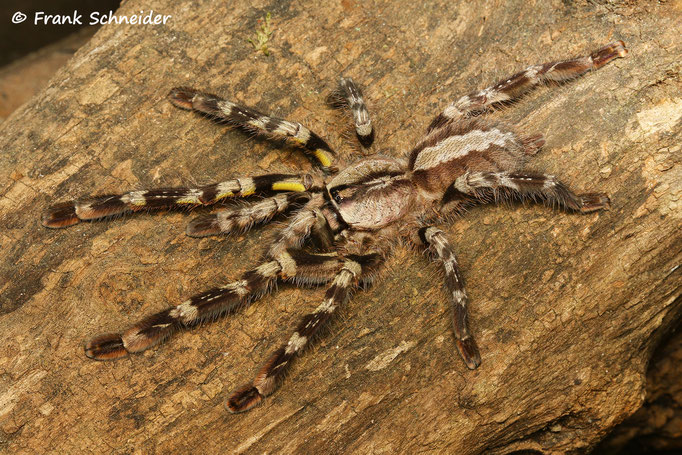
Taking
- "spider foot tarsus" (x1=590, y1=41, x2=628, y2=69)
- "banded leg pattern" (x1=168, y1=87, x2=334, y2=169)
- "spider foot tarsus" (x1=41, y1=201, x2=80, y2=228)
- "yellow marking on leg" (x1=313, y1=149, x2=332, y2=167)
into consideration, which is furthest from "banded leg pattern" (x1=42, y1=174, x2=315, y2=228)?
"spider foot tarsus" (x1=590, y1=41, x2=628, y2=69)

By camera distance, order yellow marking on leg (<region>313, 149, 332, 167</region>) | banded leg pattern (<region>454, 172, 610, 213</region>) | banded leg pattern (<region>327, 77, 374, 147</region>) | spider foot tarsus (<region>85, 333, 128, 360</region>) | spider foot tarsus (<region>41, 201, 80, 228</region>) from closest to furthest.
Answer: spider foot tarsus (<region>85, 333, 128, 360</region>) → banded leg pattern (<region>454, 172, 610, 213</region>) → spider foot tarsus (<region>41, 201, 80, 228</region>) → banded leg pattern (<region>327, 77, 374, 147</region>) → yellow marking on leg (<region>313, 149, 332, 167</region>)

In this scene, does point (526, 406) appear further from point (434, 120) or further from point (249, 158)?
point (249, 158)

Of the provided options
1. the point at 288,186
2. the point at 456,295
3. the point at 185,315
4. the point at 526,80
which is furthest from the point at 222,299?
the point at 526,80

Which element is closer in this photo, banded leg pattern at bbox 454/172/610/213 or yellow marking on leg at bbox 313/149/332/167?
banded leg pattern at bbox 454/172/610/213

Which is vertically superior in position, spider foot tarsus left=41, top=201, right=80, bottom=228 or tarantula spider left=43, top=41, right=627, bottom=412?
spider foot tarsus left=41, top=201, right=80, bottom=228

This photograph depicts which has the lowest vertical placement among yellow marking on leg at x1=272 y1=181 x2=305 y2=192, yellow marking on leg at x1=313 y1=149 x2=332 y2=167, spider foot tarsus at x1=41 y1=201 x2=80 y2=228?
yellow marking on leg at x1=272 y1=181 x2=305 y2=192

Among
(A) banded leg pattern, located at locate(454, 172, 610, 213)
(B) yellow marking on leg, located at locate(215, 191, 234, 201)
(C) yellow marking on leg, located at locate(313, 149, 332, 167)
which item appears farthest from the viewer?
(C) yellow marking on leg, located at locate(313, 149, 332, 167)

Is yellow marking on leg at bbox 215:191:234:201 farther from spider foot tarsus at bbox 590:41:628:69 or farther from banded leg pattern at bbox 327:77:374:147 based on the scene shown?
spider foot tarsus at bbox 590:41:628:69
